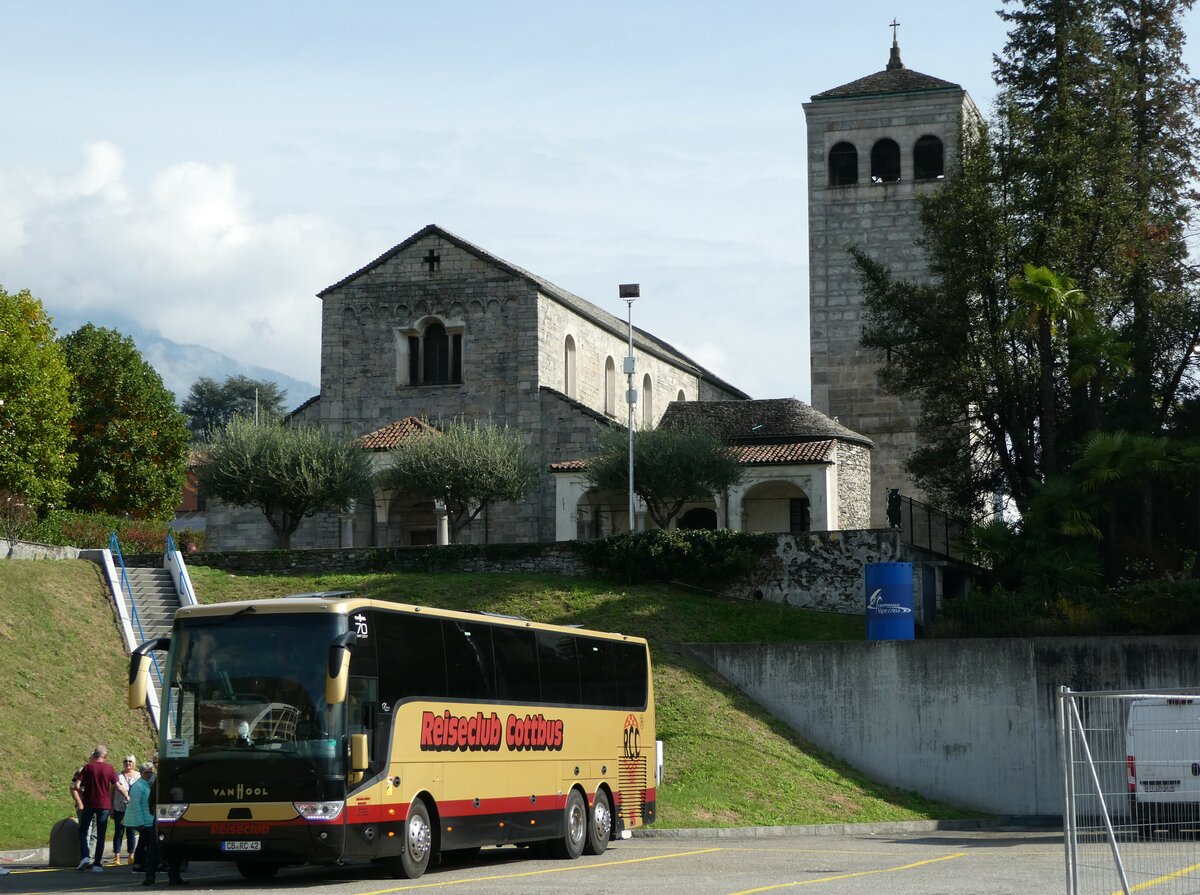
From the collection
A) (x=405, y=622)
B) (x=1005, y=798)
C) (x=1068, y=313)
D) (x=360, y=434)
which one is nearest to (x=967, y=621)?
(x=1005, y=798)

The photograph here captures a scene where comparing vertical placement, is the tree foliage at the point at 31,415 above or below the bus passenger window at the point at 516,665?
above

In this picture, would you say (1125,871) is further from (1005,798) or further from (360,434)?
(360,434)

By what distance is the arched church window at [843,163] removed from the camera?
204 ft

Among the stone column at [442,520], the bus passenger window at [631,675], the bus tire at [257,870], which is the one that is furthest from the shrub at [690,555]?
the bus tire at [257,870]

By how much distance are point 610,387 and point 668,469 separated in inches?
617

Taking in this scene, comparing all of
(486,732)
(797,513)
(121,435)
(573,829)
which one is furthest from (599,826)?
(121,435)

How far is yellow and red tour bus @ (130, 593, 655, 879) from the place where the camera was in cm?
1683

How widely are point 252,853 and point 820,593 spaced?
25195 mm

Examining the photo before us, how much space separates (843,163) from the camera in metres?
62.3

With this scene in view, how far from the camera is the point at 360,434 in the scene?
56.4m

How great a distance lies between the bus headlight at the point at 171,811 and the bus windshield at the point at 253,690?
51cm

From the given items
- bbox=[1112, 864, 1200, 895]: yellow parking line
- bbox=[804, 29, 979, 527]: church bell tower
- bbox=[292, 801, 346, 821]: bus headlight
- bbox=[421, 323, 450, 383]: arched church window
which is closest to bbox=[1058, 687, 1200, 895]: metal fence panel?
bbox=[1112, 864, 1200, 895]: yellow parking line

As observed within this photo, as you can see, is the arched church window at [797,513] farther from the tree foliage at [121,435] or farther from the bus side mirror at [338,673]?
the bus side mirror at [338,673]

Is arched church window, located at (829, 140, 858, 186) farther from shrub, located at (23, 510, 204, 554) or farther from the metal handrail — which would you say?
the metal handrail
